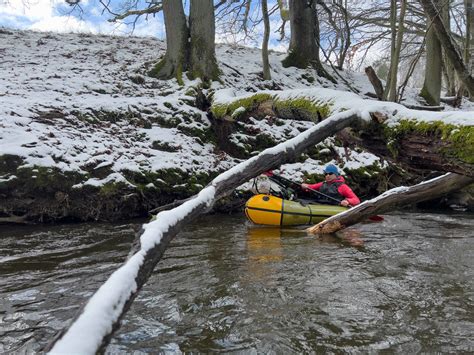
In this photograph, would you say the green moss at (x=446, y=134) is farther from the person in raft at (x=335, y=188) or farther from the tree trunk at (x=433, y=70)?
the tree trunk at (x=433, y=70)

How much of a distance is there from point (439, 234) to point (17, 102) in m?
8.29

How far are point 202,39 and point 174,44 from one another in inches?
32.2

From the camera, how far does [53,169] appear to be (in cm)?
705

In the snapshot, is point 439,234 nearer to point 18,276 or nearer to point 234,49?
point 18,276

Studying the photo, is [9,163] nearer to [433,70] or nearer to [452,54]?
[452,54]

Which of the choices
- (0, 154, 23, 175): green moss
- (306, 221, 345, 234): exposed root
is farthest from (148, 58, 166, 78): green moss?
(306, 221, 345, 234): exposed root

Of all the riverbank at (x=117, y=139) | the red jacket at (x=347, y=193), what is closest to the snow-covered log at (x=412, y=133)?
the riverbank at (x=117, y=139)

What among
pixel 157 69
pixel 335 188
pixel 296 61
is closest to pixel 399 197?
pixel 335 188

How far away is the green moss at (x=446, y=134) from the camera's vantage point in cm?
289

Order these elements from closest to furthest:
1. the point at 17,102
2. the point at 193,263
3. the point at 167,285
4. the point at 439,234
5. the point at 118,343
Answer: the point at 118,343 → the point at 167,285 → the point at 193,263 → the point at 439,234 → the point at 17,102

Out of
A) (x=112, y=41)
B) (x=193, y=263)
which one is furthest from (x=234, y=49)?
(x=193, y=263)

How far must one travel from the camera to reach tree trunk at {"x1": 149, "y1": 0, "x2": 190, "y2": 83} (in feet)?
38.0

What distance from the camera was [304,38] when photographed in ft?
46.9

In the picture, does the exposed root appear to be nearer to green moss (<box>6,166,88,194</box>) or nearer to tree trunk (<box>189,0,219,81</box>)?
green moss (<box>6,166,88,194</box>)
